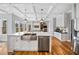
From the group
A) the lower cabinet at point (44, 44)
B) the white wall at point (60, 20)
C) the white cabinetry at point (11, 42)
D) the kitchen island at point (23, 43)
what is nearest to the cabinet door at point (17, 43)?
the kitchen island at point (23, 43)

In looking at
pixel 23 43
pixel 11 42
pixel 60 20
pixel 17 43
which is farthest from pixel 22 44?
pixel 60 20

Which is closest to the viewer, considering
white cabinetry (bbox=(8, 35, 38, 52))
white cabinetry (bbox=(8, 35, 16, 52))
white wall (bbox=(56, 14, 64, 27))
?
A: white cabinetry (bbox=(8, 35, 16, 52))

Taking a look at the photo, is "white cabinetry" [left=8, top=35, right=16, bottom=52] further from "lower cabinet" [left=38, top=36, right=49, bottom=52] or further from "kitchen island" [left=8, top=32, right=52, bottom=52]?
"lower cabinet" [left=38, top=36, right=49, bottom=52]

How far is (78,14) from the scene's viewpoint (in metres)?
5.35

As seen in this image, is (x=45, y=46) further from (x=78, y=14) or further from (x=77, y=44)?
(x=78, y=14)

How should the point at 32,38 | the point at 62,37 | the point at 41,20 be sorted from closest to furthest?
the point at 32,38 → the point at 41,20 → the point at 62,37

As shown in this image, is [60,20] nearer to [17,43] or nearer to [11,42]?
[17,43]

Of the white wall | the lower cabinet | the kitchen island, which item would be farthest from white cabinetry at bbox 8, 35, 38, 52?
the white wall

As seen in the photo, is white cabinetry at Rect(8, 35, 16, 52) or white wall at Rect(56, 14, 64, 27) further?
white wall at Rect(56, 14, 64, 27)

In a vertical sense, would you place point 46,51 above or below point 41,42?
below

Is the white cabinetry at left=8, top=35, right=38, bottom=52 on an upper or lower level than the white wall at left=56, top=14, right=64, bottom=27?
lower

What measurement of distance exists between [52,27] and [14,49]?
2440mm

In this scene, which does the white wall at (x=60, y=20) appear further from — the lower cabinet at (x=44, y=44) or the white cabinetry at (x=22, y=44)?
the white cabinetry at (x=22, y=44)
